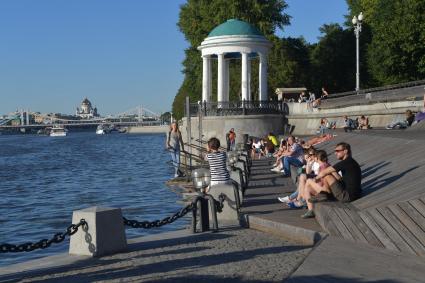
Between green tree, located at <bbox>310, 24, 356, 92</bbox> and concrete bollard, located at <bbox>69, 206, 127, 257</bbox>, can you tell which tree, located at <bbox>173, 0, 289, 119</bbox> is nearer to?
green tree, located at <bbox>310, 24, 356, 92</bbox>

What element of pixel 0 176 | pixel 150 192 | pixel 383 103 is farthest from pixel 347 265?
pixel 0 176

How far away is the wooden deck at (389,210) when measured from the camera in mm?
8750

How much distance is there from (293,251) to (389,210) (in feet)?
4.68

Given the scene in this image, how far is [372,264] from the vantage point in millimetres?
8219

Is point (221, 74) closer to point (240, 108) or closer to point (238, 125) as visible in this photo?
point (240, 108)

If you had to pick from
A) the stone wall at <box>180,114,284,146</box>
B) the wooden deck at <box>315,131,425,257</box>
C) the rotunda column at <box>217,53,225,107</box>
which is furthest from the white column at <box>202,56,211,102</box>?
the wooden deck at <box>315,131,425,257</box>

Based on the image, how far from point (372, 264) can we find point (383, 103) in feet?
97.5

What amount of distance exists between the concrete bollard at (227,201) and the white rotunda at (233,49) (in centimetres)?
3280

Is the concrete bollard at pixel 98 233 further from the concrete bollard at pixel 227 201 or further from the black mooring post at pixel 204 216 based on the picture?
the concrete bollard at pixel 227 201

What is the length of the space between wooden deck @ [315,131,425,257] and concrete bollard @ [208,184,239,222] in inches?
71.9

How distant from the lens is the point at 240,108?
43375 millimetres

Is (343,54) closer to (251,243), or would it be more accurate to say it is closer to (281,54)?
(281,54)

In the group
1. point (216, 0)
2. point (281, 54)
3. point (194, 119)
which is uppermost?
point (216, 0)

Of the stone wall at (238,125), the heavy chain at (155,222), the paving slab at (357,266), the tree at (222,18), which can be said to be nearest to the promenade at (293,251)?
the paving slab at (357,266)
